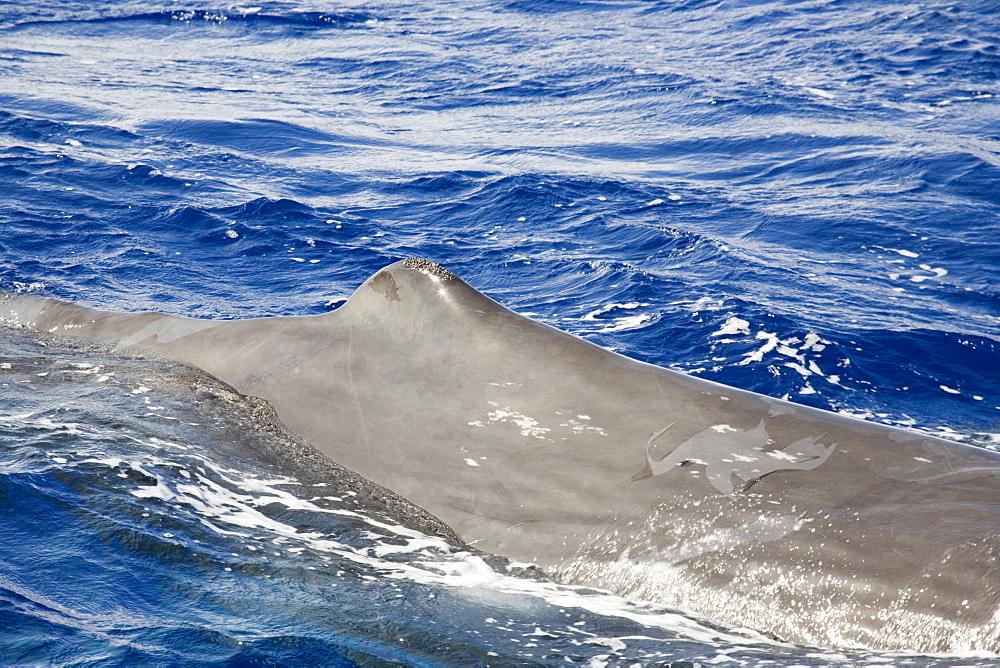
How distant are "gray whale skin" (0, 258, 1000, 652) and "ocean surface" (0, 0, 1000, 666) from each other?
222 millimetres

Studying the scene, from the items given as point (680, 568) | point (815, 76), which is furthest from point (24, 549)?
point (815, 76)

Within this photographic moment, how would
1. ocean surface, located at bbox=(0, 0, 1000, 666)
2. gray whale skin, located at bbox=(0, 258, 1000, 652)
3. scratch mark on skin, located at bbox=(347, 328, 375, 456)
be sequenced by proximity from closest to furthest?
gray whale skin, located at bbox=(0, 258, 1000, 652) < ocean surface, located at bbox=(0, 0, 1000, 666) < scratch mark on skin, located at bbox=(347, 328, 375, 456)

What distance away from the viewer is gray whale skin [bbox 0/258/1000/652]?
14.8 ft

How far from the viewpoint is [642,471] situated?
17.5 feet

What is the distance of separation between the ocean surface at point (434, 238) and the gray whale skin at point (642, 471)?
222mm

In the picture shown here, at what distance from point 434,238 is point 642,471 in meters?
10.2

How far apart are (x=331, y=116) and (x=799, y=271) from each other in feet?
44.8

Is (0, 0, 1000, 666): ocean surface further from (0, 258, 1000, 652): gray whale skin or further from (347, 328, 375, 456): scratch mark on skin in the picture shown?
(347, 328, 375, 456): scratch mark on skin

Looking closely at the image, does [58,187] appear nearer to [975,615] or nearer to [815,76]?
[975,615]

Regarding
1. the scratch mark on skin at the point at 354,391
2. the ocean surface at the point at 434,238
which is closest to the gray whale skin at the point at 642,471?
the scratch mark on skin at the point at 354,391

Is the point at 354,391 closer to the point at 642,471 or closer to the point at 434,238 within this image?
the point at 642,471

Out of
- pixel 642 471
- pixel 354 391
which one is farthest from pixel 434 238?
pixel 642 471

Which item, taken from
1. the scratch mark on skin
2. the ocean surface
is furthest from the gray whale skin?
the ocean surface

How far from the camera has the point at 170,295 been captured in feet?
40.8
